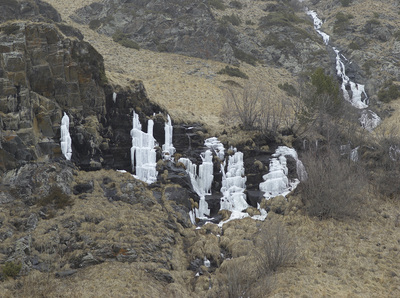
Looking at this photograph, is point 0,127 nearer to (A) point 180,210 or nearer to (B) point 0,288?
(B) point 0,288

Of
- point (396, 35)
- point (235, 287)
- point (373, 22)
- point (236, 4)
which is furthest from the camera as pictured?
point (236, 4)

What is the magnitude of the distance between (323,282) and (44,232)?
965 cm

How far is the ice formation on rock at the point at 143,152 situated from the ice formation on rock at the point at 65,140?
3.23 meters

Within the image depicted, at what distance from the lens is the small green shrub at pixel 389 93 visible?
34.1m

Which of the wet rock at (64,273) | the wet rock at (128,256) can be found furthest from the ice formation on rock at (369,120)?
the wet rock at (64,273)

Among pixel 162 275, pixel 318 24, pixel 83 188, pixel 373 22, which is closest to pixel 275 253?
pixel 162 275

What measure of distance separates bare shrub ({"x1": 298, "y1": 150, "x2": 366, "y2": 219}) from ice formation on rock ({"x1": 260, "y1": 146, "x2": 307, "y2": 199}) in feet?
3.54

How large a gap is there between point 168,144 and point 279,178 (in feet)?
21.8

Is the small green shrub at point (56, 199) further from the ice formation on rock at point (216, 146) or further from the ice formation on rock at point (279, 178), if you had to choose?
the ice formation on rock at point (279, 178)

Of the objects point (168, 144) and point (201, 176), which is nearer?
point (201, 176)

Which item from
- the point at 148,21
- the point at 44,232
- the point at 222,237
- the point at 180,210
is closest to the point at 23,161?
the point at 44,232

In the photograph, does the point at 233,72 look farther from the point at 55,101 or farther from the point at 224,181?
the point at 55,101

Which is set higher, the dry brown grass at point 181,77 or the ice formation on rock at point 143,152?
the dry brown grass at point 181,77

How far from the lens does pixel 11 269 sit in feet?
29.9
